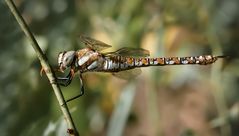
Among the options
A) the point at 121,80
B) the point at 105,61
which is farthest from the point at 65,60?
the point at 121,80

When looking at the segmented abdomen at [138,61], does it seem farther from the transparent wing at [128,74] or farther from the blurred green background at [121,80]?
the blurred green background at [121,80]

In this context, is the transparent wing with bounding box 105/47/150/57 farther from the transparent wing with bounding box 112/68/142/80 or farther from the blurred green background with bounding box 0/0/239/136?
the blurred green background with bounding box 0/0/239/136

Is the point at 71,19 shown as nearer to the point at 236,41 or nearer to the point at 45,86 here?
the point at 45,86

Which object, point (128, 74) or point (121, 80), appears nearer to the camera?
point (128, 74)

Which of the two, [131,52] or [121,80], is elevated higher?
[131,52]

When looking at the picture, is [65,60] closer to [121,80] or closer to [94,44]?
[94,44]

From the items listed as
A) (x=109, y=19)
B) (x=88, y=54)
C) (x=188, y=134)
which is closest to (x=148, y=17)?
(x=109, y=19)

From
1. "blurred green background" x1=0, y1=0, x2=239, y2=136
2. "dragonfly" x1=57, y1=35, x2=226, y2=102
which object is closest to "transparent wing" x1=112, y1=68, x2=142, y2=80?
"dragonfly" x1=57, y1=35, x2=226, y2=102
